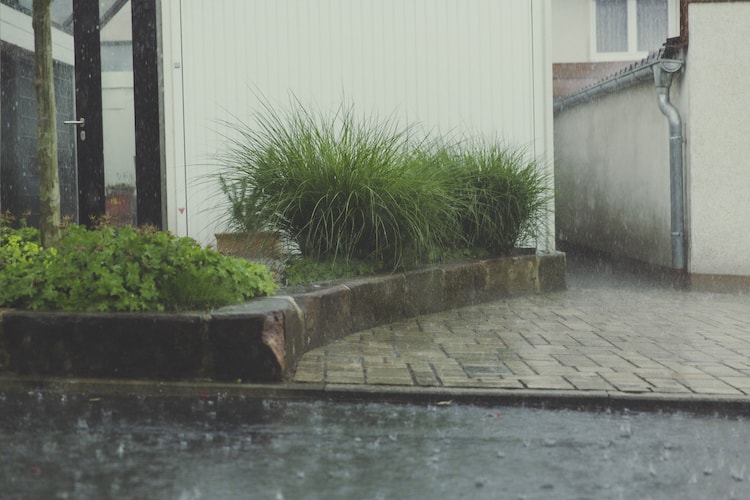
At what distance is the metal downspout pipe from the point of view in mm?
10414

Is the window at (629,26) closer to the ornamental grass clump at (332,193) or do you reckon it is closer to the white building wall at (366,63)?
the white building wall at (366,63)

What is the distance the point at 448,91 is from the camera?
10500 millimetres

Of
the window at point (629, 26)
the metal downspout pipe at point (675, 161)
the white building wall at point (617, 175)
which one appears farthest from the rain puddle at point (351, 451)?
the window at point (629, 26)

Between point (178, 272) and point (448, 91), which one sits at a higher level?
point (448, 91)

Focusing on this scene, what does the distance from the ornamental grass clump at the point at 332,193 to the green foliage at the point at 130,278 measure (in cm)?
119

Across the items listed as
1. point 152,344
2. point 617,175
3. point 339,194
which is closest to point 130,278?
point 152,344

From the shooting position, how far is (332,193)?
6867 millimetres

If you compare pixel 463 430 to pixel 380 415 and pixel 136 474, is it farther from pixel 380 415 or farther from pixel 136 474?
pixel 136 474

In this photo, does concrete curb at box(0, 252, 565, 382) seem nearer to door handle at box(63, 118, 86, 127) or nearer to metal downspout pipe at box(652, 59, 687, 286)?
door handle at box(63, 118, 86, 127)

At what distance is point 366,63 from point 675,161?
11.0 feet

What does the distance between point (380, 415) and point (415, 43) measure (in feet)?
22.0

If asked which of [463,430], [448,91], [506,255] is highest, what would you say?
[448,91]

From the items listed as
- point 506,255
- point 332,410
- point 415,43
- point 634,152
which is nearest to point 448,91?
point 415,43

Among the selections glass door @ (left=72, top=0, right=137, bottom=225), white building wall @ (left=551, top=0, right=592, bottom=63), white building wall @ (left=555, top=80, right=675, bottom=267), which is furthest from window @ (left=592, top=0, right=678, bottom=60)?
glass door @ (left=72, top=0, right=137, bottom=225)
